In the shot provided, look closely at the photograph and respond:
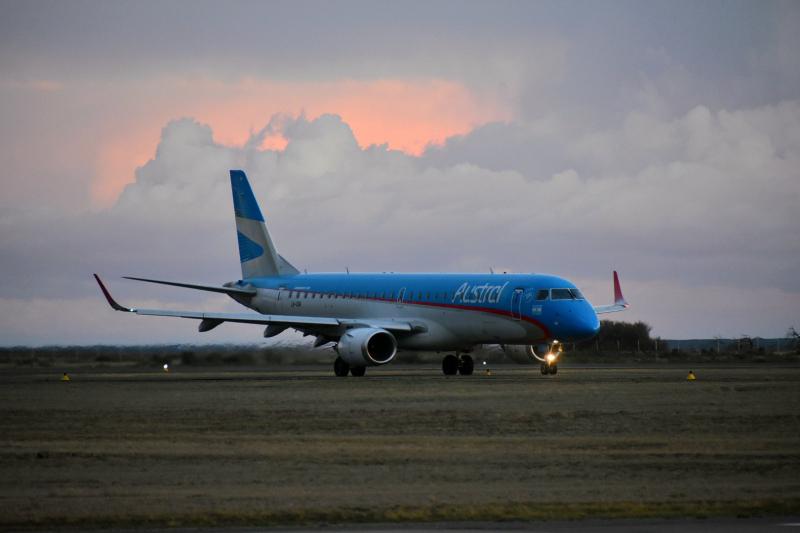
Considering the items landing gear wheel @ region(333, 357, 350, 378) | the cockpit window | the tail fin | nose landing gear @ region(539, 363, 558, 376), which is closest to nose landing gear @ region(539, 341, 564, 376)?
nose landing gear @ region(539, 363, 558, 376)

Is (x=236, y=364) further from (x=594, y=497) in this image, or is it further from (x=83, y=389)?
(x=594, y=497)

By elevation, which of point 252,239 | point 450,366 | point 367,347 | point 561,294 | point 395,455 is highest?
point 252,239

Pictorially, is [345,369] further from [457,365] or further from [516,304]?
[516,304]

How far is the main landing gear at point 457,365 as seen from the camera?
2111 inches

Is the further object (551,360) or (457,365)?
(457,365)

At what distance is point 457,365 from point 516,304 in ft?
17.2

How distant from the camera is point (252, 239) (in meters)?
64.6

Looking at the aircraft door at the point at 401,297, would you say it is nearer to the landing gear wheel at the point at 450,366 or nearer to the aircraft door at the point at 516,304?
the landing gear wheel at the point at 450,366

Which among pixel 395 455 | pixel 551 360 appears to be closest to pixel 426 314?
pixel 551 360

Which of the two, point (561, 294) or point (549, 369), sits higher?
point (561, 294)

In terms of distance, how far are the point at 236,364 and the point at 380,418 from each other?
115 feet

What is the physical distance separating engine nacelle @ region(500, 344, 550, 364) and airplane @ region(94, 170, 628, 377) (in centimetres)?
9

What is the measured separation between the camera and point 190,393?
3872 cm

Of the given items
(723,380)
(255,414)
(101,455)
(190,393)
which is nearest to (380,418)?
(255,414)
